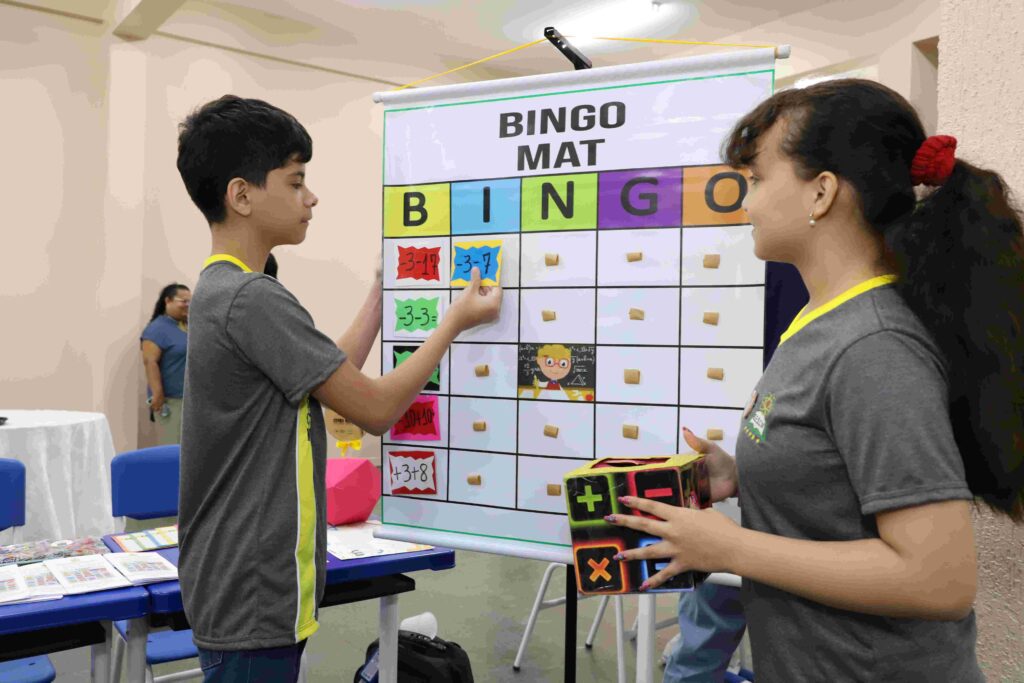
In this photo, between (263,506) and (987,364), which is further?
(263,506)

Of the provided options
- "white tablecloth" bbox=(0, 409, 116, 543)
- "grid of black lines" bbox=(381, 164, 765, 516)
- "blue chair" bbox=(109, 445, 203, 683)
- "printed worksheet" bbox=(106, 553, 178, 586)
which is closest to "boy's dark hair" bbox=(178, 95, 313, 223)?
"grid of black lines" bbox=(381, 164, 765, 516)

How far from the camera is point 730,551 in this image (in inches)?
34.8

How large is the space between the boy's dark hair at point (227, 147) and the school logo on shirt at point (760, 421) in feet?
2.86

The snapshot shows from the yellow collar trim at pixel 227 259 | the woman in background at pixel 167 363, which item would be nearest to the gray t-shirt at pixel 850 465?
the yellow collar trim at pixel 227 259

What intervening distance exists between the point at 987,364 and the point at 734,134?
0.40 metres

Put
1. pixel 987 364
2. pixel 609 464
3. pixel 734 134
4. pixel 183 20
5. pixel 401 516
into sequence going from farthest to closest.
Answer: pixel 183 20 < pixel 401 516 < pixel 609 464 < pixel 734 134 < pixel 987 364

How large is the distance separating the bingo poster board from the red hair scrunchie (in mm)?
451

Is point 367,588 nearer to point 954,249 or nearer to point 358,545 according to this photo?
point 358,545

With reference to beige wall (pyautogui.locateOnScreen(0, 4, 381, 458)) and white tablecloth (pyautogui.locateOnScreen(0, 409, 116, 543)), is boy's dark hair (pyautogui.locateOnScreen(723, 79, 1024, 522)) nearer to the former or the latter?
white tablecloth (pyautogui.locateOnScreen(0, 409, 116, 543))

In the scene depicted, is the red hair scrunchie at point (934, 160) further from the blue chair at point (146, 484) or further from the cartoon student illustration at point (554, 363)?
the blue chair at point (146, 484)

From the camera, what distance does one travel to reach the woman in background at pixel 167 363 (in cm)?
520

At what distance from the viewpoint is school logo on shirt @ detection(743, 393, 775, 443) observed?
3.02ft

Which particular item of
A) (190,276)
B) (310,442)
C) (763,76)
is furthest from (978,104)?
(190,276)

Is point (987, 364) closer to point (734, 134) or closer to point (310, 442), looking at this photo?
point (734, 134)
